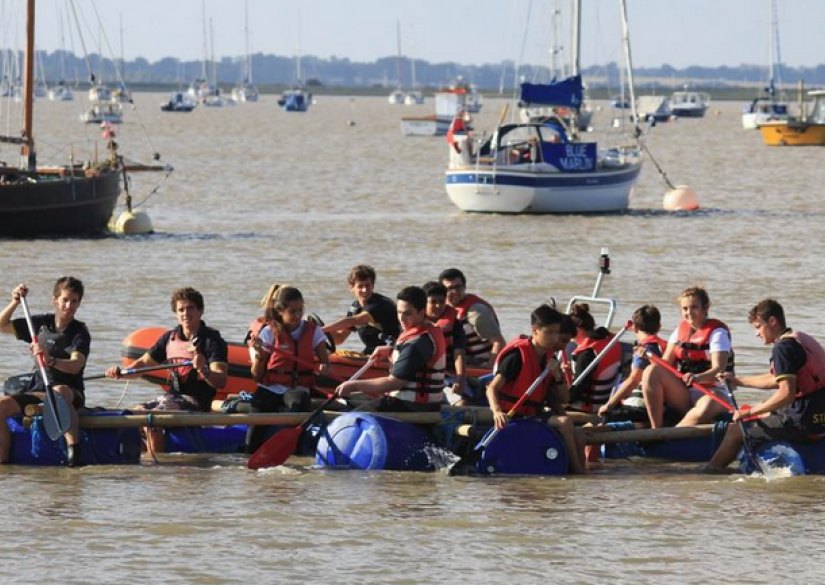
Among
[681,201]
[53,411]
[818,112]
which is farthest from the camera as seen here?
[818,112]

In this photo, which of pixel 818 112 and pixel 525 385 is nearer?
pixel 525 385

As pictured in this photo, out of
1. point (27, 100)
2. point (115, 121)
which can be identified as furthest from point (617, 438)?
point (115, 121)

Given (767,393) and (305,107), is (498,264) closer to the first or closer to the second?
(767,393)

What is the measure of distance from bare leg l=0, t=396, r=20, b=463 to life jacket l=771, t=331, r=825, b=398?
5.01m

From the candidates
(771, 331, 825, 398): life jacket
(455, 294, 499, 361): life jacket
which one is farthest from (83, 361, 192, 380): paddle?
(771, 331, 825, 398): life jacket

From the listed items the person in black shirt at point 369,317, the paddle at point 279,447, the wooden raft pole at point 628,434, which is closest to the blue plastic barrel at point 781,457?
the wooden raft pole at point 628,434

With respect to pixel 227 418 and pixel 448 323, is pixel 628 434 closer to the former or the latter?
pixel 448 323

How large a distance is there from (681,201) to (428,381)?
2728 cm

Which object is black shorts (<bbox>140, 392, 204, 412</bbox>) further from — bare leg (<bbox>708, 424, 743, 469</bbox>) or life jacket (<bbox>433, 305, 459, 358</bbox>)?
bare leg (<bbox>708, 424, 743, 469</bbox>)

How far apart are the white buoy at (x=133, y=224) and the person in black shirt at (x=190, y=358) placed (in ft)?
63.4

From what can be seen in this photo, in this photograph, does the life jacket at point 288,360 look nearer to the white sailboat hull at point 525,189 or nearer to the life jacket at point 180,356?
the life jacket at point 180,356

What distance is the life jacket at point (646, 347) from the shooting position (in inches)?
488

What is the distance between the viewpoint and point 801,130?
7575 cm

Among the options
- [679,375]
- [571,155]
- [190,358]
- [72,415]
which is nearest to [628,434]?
[679,375]
